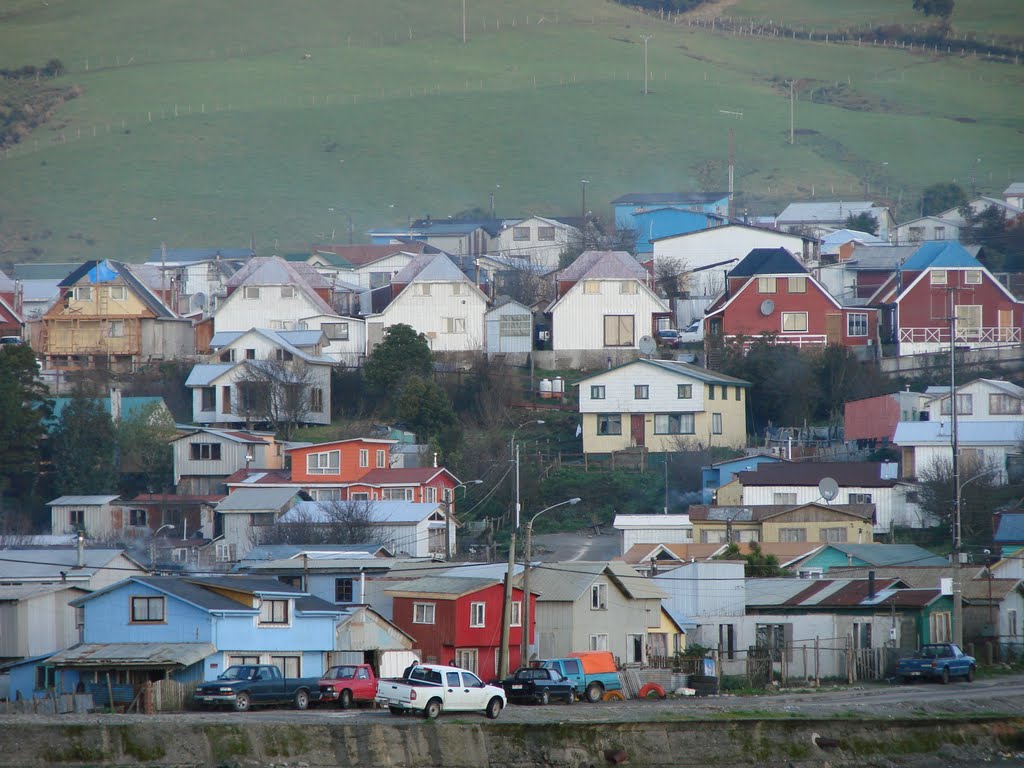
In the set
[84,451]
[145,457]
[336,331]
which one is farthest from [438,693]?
[336,331]

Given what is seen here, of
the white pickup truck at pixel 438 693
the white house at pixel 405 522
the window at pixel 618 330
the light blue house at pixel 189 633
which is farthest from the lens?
the window at pixel 618 330

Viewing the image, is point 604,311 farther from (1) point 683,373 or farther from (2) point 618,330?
(1) point 683,373

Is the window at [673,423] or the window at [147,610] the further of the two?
the window at [673,423]

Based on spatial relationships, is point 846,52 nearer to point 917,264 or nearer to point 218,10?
point 218,10

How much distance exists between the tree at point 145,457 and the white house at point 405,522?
844 centimetres

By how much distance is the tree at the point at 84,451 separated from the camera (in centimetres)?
6006

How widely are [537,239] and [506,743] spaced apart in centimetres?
7094

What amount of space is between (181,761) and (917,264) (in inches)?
2005

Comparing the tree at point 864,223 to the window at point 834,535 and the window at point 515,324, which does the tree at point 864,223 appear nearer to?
the window at point 515,324

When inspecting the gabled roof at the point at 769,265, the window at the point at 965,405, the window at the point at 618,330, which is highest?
the gabled roof at the point at 769,265

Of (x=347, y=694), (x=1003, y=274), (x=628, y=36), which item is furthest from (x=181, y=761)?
(x=628, y=36)

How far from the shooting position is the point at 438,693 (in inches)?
1228

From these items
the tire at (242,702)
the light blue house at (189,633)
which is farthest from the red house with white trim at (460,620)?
the tire at (242,702)

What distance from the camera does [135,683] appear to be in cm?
3481
